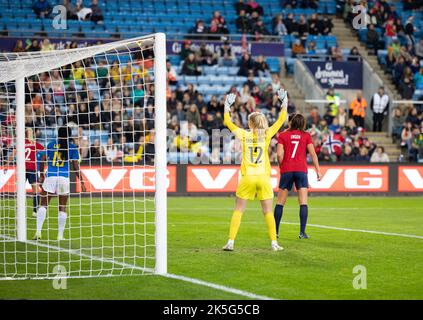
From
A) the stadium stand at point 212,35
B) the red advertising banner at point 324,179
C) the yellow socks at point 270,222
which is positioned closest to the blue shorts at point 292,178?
the yellow socks at point 270,222

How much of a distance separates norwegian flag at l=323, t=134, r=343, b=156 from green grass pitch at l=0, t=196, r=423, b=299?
920 cm

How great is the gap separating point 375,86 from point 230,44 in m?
6.07

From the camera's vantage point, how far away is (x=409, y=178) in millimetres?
28359

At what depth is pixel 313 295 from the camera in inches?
359

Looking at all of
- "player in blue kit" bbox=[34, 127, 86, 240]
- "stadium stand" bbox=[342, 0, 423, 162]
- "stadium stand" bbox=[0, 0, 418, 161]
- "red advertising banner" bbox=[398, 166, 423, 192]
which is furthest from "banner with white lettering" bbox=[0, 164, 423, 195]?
"player in blue kit" bbox=[34, 127, 86, 240]

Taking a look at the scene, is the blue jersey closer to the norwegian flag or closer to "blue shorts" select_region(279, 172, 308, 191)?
"blue shorts" select_region(279, 172, 308, 191)

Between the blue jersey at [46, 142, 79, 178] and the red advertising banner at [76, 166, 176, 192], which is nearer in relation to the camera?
the blue jersey at [46, 142, 79, 178]

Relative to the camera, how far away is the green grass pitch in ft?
30.5

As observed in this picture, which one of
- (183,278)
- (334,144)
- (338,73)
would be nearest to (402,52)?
(338,73)

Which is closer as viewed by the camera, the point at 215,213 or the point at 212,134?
the point at 215,213

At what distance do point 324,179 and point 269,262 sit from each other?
54.4 ft

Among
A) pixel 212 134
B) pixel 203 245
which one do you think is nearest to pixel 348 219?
pixel 203 245
